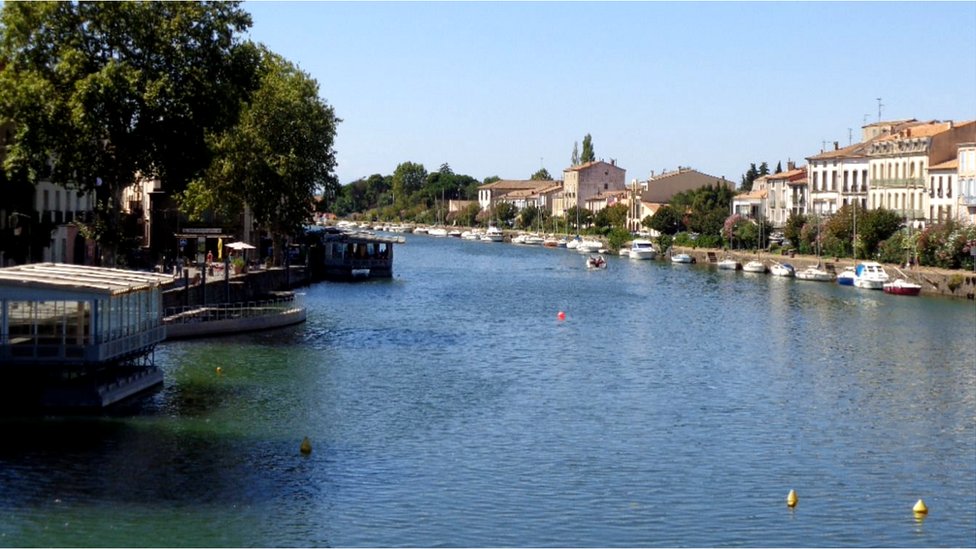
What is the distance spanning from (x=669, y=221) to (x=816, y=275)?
56477 mm

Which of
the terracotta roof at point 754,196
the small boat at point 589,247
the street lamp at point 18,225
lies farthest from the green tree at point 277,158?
the terracotta roof at point 754,196

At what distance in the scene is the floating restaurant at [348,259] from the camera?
10394cm

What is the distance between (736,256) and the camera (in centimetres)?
12325

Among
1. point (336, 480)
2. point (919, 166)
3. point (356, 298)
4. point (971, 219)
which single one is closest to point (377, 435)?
point (336, 480)

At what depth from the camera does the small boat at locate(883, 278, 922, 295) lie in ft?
289

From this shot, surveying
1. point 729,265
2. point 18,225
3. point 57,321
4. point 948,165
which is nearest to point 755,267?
point 729,265

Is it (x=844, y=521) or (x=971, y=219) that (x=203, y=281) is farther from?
(x=971, y=219)

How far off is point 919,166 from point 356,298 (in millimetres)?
52275

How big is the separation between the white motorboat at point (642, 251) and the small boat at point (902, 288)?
51.1 metres

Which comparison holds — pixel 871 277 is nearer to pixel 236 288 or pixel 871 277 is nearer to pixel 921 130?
pixel 921 130

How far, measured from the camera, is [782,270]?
106 metres

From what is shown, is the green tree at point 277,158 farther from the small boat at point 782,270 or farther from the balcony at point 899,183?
the balcony at point 899,183

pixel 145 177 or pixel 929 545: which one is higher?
pixel 145 177

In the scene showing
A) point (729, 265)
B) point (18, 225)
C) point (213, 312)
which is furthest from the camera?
point (729, 265)
